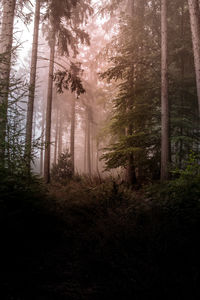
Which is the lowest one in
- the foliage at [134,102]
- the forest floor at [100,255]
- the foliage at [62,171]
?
the forest floor at [100,255]

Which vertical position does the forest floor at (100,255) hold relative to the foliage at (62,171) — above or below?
below

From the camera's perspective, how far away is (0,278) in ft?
8.68

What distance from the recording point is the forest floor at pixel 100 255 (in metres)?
2.53

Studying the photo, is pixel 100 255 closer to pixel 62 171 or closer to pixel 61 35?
pixel 61 35

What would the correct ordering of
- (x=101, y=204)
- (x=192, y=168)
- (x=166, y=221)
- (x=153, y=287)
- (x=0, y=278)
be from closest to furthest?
1. (x=153, y=287)
2. (x=0, y=278)
3. (x=166, y=221)
4. (x=192, y=168)
5. (x=101, y=204)

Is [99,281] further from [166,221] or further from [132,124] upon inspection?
[132,124]

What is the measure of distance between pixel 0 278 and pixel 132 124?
8.22m

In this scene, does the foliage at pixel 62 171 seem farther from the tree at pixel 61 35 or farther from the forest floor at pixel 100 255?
the forest floor at pixel 100 255

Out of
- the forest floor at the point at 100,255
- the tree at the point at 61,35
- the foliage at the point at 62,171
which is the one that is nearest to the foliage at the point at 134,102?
the tree at the point at 61,35

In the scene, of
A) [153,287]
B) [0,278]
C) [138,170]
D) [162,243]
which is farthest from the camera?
[138,170]

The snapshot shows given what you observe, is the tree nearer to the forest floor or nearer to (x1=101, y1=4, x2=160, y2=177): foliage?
(x1=101, y1=4, x2=160, y2=177): foliage

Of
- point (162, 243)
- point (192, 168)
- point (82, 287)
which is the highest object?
point (192, 168)

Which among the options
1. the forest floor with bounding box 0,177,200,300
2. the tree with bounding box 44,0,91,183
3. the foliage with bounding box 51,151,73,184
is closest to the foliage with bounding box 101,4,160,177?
the tree with bounding box 44,0,91,183

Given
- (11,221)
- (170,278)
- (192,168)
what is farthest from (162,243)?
(11,221)
